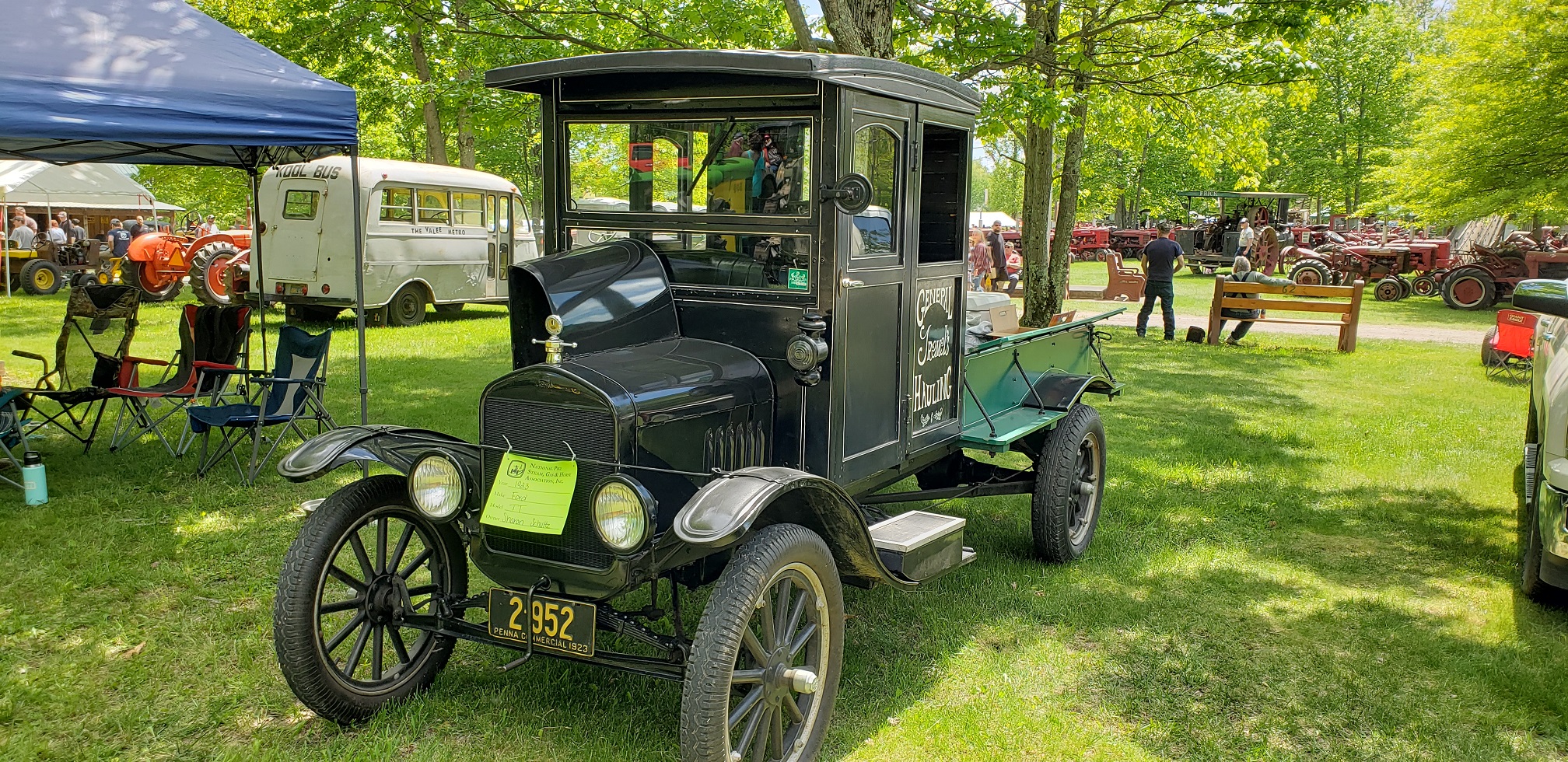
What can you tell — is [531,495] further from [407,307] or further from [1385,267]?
[1385,267]

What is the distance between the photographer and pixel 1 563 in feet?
16.4

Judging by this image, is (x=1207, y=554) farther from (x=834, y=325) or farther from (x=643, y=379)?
(x=643, y=379)

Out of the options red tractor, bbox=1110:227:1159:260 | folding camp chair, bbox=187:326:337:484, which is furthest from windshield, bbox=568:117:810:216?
red tractor, bbox=1110:227:1159:260

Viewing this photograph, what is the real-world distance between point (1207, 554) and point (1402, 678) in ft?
4.97

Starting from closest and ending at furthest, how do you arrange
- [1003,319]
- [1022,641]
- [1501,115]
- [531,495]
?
[531,495] < [1022,641] < [1003,319] < [1501,115]

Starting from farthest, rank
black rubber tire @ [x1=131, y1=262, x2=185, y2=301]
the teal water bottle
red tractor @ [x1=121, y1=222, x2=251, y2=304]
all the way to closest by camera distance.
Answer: black rubber tire @ [x1=131, y1=262, x2=185, y2=301]
red tractor @ [x1=121, y1=222, x2=251, y2=304]
the teal water bottle

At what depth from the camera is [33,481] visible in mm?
5949

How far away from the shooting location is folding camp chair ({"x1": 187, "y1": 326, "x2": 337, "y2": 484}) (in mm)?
6547

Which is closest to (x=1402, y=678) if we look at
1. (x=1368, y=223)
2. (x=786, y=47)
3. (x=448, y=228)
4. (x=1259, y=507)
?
(x=1259, y=507)

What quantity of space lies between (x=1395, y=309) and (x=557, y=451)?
2081 cm

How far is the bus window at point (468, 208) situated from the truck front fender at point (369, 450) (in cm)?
1265

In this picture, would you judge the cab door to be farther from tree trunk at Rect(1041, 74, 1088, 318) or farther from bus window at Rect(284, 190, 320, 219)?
bus window at Rect(284, 190, 320, 219)

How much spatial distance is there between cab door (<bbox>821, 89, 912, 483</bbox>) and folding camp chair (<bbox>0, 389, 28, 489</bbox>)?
4958mm

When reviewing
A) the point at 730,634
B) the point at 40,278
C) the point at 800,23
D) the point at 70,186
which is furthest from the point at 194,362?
the point at 70,186
